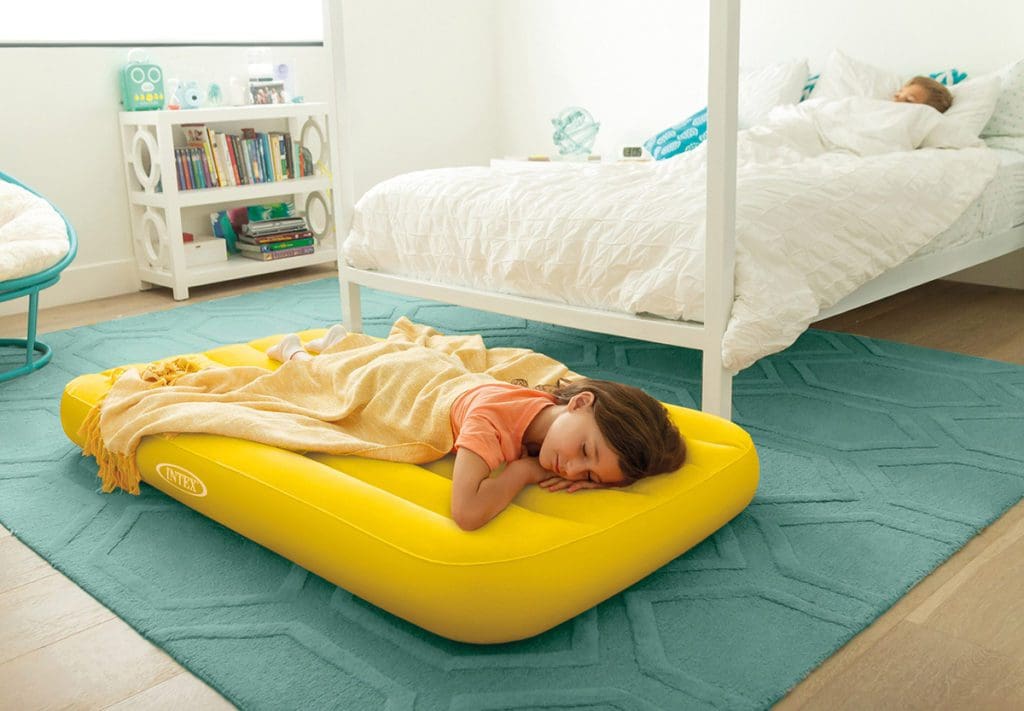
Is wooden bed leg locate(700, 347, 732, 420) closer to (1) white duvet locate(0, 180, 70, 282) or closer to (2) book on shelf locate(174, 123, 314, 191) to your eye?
(1) white duvet locate(0, 180, 70, 282)

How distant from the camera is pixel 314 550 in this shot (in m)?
1.75

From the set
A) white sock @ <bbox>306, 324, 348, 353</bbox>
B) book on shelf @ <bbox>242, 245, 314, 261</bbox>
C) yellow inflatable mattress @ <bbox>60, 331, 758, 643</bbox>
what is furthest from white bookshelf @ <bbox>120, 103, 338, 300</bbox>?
yellow inflatable mattress @ <bbox>60, 331, 758, 643</bbox>

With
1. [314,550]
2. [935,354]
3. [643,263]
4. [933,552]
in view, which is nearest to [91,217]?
[643,263]

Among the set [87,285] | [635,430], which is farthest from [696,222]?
[87,285]

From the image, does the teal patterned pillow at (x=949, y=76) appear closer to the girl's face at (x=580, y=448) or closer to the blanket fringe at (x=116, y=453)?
the girl's face at (x=580, y=448)

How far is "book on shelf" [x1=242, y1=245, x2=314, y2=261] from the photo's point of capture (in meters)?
4.63

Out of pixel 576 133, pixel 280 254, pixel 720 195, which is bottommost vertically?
pixel 280 254

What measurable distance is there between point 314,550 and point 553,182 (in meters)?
1.62

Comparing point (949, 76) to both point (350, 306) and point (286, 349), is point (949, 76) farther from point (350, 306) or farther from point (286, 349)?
point (286, 349)

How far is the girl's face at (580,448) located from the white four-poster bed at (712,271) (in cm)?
69

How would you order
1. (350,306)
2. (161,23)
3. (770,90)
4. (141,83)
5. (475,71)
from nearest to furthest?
1. (350,306)
2. (770,90)
3. (141,83)
4. (161,23)
5. (475,71)

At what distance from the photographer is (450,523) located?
1.63 meters

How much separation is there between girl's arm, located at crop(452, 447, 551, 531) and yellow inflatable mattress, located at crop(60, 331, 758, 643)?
0.9 inches

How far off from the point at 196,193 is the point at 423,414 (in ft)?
9.02
